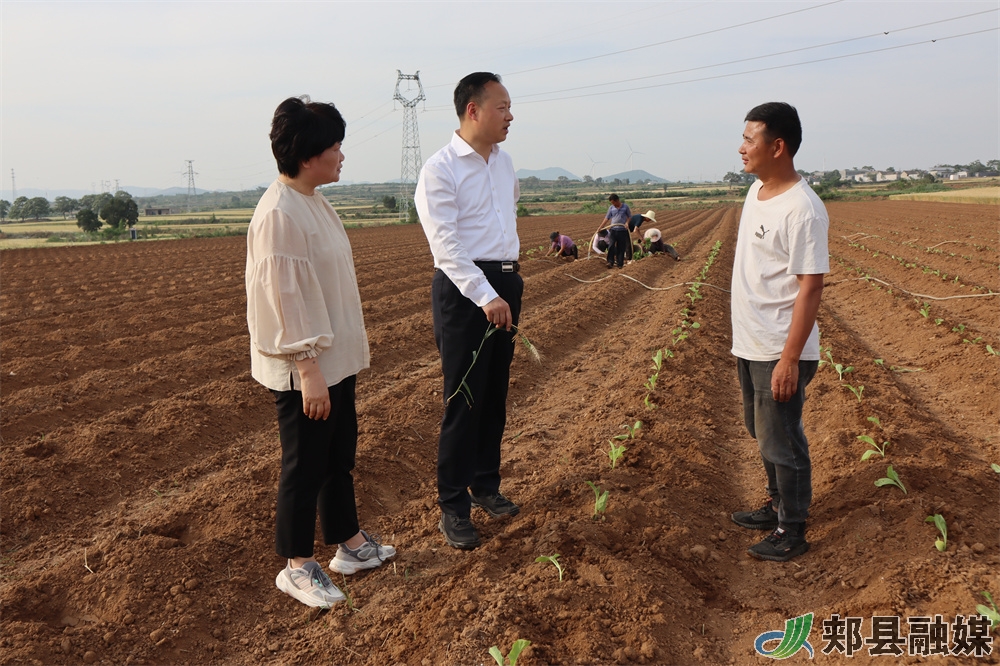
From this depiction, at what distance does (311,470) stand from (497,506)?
1183mm

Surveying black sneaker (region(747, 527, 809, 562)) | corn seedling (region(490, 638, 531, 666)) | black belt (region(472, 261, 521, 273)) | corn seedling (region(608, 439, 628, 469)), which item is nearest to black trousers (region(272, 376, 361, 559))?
black belt (region(472, 261, 521, 273))

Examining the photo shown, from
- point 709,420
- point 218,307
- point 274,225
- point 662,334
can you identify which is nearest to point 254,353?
point 274,225

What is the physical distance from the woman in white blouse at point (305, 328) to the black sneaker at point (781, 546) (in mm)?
1978

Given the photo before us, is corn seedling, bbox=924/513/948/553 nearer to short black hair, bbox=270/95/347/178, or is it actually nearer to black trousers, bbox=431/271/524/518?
black trousers, bbox=431/271/524/518

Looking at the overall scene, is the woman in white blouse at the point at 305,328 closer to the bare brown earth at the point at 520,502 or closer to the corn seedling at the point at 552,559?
the bare brown earth at the point at 520,502

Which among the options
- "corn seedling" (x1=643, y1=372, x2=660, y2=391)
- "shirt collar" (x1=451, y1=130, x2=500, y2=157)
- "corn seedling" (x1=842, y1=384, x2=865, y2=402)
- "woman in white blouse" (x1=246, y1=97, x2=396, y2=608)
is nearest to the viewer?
"woman in white blouse" (x1=246, y1=97, x2=396, y2=608)

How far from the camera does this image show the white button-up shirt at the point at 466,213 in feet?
10.3

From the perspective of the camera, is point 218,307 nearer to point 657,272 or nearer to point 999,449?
point 657,272

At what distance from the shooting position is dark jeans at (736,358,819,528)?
3053mm

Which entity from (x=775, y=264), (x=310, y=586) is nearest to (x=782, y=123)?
(x=775, y=264)

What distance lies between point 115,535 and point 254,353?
1455 millimetres

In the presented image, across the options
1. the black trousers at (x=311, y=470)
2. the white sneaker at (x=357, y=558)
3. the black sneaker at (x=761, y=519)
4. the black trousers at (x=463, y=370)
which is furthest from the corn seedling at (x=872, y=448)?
the black trousers at (x=311, y=470)

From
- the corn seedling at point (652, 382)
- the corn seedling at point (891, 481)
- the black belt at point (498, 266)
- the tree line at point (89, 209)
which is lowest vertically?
the corn seedling at point (891, 481)

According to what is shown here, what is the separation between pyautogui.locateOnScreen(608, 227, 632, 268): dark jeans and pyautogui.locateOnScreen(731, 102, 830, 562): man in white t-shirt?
1155 centimetres
